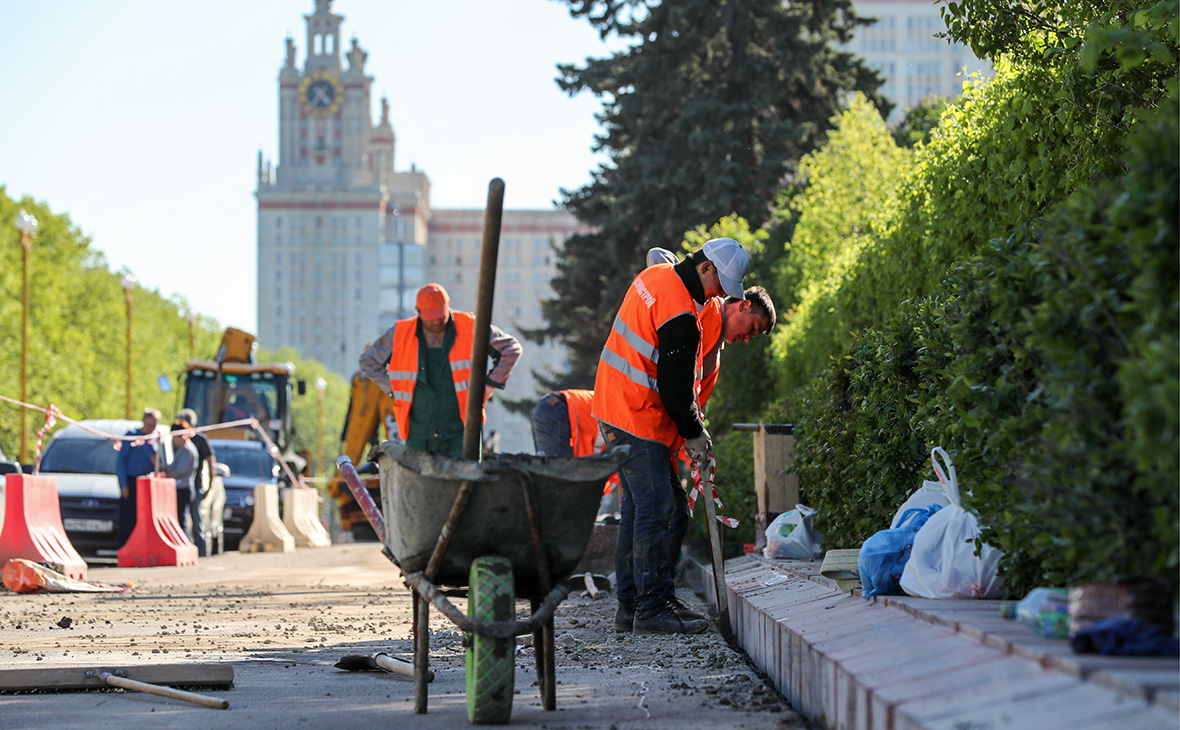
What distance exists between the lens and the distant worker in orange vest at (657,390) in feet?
23.1

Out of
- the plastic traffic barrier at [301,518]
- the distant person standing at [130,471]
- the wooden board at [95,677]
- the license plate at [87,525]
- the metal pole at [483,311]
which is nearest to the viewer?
the metal pole at [483,311]

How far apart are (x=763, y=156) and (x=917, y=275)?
18.0 metres

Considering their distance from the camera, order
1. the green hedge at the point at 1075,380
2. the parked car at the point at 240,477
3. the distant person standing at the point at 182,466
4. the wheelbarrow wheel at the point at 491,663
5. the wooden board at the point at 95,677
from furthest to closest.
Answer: the parked car at the point at 240,477, the distant person standing at the point at 182,466, the wooden board at the point at 95,677, the wheelbarrow wheel at the point at 491,663, the green hedge at the point at 1075,380

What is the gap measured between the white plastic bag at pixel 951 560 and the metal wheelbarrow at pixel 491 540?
1179 millimetres

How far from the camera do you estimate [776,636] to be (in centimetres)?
561

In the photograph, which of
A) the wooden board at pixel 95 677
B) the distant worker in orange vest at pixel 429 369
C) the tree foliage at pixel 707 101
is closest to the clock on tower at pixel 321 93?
the tree foliage at pixel 707 101

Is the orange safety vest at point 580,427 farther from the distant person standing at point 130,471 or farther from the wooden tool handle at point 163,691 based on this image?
the distant person standing at point 130,471

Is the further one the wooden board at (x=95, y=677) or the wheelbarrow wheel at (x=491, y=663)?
the wooden board at (x=95, y=677)

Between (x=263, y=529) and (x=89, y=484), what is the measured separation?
482 cm

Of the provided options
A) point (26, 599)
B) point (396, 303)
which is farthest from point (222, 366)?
point (396, 303)

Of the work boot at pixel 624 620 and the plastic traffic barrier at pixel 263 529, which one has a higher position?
the work boot at pixel 624 620

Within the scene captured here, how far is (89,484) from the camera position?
1975cm

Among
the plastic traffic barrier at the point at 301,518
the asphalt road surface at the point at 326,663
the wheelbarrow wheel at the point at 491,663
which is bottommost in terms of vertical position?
the plastic traffic barrier at the point at 301,518

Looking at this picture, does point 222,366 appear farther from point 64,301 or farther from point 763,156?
point 64,301
